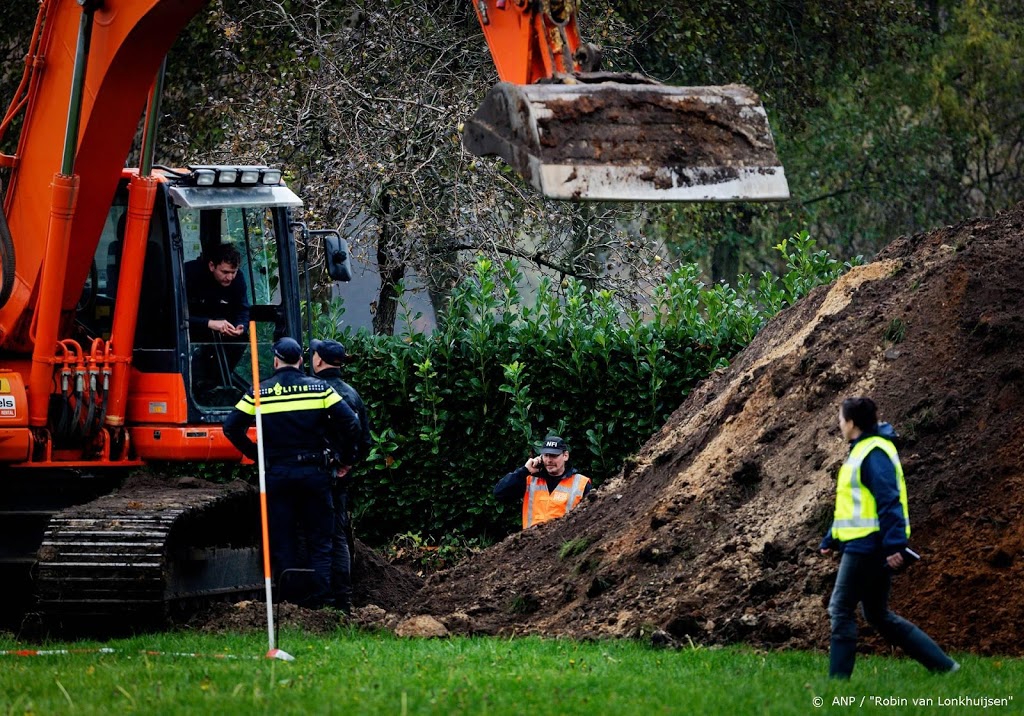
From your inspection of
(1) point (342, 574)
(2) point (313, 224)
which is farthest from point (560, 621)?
(2) point (313, 224)

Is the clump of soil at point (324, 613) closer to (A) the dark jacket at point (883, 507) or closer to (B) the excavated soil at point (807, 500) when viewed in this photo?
(B) the excavated soil at point (807, 500)

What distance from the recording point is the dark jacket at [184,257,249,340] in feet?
36.4

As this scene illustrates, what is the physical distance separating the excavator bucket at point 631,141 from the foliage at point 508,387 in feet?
23.6

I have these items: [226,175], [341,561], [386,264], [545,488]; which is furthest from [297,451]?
[386,264]

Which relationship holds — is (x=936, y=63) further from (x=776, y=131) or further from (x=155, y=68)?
(x=155, y=68)

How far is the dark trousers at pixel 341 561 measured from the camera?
457 inches

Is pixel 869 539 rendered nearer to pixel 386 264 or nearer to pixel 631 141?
pixel 631 141

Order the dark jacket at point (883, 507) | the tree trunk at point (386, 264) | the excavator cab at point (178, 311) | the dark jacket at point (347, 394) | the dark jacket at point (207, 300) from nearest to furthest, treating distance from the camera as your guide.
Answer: the dark jacket at point (883, 507)
the excavator cab at point (178, 311)
the dark jacket at point (207, 300)
the dark jacket at point (347, 394)
the tree trunk at point (386, 264)

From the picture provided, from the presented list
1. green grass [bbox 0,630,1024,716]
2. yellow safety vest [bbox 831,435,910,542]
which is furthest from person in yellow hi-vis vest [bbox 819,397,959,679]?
green grass [bbox 0,630,1024,716]

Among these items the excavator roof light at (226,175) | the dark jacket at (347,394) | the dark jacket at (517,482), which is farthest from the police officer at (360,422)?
the dark jacket at (517,482)

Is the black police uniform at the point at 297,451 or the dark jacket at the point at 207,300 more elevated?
the dark jacket at the point at 207,300

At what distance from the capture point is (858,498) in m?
8.23

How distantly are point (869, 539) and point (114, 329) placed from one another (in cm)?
543

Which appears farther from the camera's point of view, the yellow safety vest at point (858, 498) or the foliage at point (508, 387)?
the foliage at point (508, 387)
